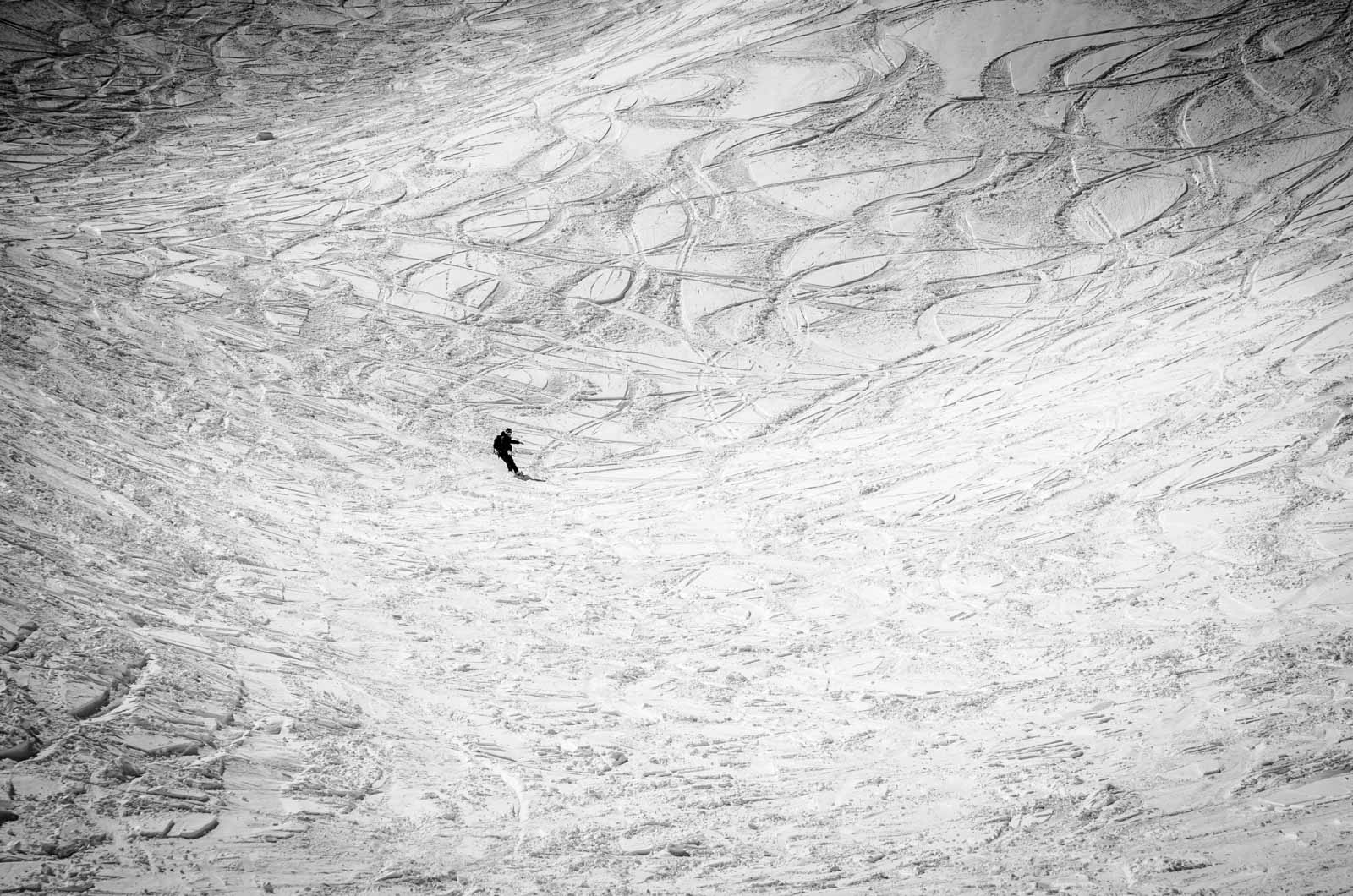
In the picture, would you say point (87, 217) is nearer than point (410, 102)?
Yes

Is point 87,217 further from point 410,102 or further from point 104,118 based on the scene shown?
point 410,102

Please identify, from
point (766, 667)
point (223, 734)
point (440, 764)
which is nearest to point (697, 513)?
point (766, 667)

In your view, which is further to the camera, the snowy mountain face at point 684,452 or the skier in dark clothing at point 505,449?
the skier in dark clothing at point 505,449

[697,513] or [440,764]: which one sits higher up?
[697,513]

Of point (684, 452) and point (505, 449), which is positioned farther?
point (684, 452)

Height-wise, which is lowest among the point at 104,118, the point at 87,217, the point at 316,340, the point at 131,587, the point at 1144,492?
the point at 131,587

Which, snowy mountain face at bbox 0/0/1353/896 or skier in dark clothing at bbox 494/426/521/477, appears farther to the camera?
skier in dark clothing at bbox 494/426/521/477

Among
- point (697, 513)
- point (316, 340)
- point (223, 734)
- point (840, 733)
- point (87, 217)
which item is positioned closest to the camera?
point (223, 734)

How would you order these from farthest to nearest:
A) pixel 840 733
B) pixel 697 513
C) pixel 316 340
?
pixel 316 340 → pixel 697 513 → pixel 840 733
